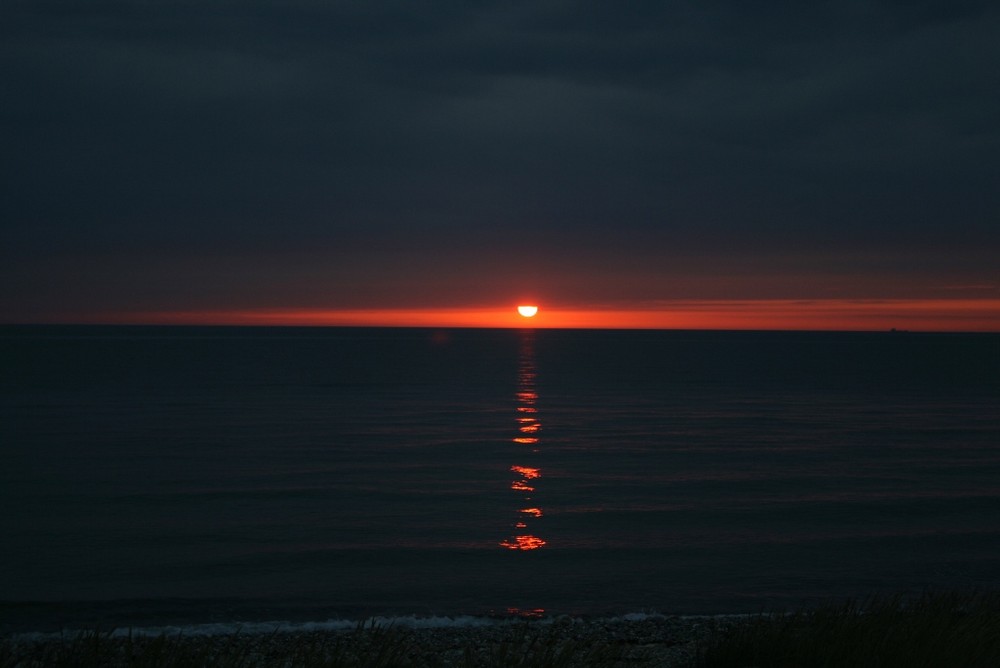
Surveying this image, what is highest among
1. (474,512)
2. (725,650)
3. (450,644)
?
(725,650)

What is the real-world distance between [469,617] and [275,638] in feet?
11.6

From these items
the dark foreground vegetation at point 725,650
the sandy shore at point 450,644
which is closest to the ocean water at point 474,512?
the sandy shore at point 450,644

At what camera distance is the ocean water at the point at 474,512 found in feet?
52.3

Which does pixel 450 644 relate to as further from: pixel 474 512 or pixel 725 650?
pixel 474 512

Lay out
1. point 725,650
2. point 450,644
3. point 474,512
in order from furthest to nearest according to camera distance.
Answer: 1. point 474,512
2. point 450,644
3. point 725,650

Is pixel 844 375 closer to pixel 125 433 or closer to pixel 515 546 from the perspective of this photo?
pixel 125 433

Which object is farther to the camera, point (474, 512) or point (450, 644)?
point (474, 512)

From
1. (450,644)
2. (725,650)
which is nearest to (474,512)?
(450,644)

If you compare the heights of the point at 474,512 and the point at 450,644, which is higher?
the point at 450,644

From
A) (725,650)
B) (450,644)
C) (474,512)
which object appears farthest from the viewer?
(474,512)

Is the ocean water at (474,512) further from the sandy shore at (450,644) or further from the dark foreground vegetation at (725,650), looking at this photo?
the dark foreground vegetation at (725,650)

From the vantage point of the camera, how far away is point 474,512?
2273 centimetres

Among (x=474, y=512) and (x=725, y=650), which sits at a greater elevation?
(x=725, y=650)

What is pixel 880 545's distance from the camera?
19.6 m
